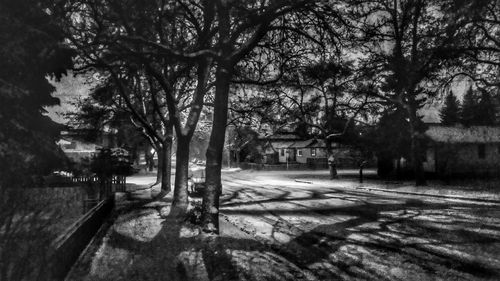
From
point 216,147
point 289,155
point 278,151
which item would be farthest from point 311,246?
point 278,151

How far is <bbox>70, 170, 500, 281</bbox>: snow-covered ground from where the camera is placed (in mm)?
7496

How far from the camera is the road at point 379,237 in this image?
25.1ft

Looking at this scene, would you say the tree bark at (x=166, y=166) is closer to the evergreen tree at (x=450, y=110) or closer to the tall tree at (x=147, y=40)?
the tall tree at (x=147, y=40)

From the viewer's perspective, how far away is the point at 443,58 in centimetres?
1970

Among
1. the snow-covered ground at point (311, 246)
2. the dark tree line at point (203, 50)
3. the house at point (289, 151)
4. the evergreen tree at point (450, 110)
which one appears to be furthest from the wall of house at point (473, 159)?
the snow-covered ground at point (311, 246)

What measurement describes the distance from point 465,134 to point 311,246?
4319 cm

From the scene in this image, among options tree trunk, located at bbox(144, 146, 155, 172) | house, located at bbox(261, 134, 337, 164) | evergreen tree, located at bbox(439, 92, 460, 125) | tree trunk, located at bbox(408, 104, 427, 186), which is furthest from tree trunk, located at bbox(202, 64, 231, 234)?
evergreen tree, located at bbox(439, 92, 460, 125)

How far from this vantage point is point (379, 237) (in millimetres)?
10656

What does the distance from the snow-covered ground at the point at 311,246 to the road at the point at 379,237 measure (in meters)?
0.02

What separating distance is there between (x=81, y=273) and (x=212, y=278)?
8.93 feet

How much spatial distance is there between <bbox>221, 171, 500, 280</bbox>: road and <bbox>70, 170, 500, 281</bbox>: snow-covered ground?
0.07ft

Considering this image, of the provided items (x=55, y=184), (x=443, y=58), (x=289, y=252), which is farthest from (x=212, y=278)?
(x=55, y=184)

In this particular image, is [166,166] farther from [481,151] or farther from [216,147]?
[481,151]

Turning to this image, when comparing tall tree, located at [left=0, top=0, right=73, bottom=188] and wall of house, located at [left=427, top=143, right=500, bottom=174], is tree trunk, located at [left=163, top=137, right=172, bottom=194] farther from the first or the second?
wall of house, located at [left=427, top=143, right=500, bottom=174]
